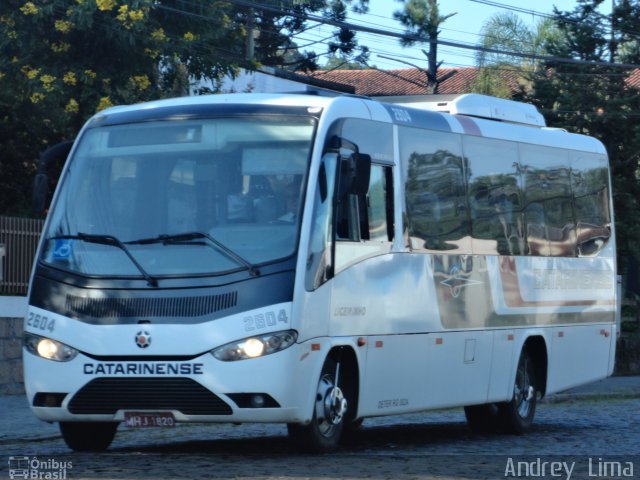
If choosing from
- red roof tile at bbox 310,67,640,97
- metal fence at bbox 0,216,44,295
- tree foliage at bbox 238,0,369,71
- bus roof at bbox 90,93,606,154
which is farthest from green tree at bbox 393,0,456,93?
bus roof at bbox 90,93,606,154

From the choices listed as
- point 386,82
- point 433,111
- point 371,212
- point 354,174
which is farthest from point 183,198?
point 386,82

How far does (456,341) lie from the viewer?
13.9m

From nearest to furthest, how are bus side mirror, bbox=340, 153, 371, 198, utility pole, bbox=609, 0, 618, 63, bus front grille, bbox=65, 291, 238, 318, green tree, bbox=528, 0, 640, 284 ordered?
1. bus front grille, bbox=65, 291, 238, 318
2. bus side mirror, bbox=340, 153, 371, 198
3. green tree, bbox=528, 0, 640, 284
4. utility pole, bbox=609, 0, 618, 63

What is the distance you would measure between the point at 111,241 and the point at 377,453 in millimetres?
2692

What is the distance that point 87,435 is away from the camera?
40.1ft

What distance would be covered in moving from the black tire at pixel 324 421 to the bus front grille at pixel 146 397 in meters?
0.77

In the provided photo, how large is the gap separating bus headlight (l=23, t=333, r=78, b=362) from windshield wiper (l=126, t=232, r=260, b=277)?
92 cm

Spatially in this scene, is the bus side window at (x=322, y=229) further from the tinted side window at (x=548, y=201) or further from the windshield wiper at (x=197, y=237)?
the tinted side window at (x=548, y=201)

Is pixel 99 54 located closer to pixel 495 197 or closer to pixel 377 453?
pixel 495 197

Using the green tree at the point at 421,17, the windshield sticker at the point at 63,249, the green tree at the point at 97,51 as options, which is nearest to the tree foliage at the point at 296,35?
the green tree at the point at 421,17

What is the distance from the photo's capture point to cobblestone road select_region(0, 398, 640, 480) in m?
10.2

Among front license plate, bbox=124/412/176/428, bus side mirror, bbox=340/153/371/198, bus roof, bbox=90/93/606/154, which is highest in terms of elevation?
bus roof, bbox=90/93/606/154

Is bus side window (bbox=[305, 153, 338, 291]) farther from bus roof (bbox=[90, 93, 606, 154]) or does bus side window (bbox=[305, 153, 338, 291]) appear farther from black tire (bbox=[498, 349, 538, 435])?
black tire (bbox=[498, 349, 538, 435])

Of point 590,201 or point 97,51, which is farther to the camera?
point 97,51
